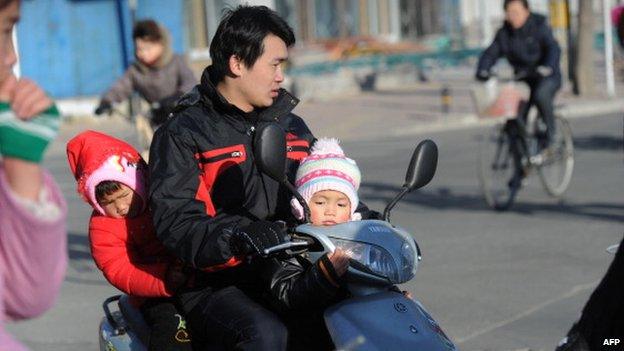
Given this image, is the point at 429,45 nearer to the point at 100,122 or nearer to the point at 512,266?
the point at 100,122

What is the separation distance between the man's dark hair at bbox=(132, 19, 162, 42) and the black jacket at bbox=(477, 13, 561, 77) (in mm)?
3295

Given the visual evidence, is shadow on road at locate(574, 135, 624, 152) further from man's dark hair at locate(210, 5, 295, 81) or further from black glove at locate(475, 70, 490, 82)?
man's dark hair at locate(210, 5, 295, 81)

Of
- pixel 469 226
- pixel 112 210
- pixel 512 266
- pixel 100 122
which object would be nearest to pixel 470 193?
pixel 469 226

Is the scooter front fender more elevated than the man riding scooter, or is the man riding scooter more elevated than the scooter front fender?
the man riding scooter

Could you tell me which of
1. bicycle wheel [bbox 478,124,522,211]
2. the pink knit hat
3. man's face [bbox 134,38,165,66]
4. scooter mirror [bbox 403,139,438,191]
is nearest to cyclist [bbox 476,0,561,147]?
bicycle wheel [bbox 478,124,522,211]

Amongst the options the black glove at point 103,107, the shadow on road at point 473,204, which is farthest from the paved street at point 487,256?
the black glove at point 103,107

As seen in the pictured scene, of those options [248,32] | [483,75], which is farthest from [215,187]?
[483,75]

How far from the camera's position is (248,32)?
477 cm

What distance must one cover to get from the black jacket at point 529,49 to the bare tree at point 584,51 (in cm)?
1196

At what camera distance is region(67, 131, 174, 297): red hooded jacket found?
479 cm

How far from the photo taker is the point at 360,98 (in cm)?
2939

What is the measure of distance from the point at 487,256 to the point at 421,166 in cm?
535

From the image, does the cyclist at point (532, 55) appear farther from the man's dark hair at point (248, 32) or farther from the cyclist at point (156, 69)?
the man's dark hair at point (248, 32)

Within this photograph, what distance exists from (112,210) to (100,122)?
2209 centimetres
